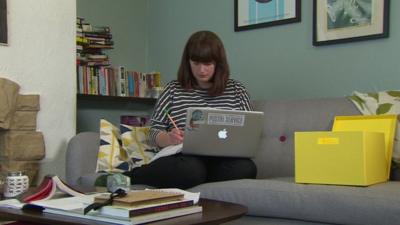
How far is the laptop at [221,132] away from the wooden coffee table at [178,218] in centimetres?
54

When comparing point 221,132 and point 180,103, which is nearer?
point 221,132

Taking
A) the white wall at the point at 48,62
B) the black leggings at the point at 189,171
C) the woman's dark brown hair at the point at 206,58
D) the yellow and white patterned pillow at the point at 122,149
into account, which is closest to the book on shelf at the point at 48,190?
the black leggings at the point at 189,171

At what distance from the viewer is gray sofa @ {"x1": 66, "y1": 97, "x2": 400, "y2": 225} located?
1.51m

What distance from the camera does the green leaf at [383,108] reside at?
207 cm

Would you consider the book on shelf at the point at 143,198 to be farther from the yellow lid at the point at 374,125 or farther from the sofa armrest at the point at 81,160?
the yellow lid at the point at 374,125

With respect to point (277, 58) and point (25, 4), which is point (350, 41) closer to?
point (277, 58)

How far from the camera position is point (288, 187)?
5.53 feet

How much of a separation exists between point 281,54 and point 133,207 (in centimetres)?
195

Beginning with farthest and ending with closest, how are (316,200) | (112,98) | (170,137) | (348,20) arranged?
(112,98)
(348,20)
(170,137)
(316,200)

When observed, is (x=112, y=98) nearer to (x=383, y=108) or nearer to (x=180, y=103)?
(x=180, y=103)

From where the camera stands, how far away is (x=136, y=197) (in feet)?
4.00

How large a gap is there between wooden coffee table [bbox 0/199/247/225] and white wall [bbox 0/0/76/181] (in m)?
1.30

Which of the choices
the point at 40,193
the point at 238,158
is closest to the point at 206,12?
the point at 238,158

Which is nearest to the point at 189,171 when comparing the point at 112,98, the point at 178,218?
the point at 178,218
